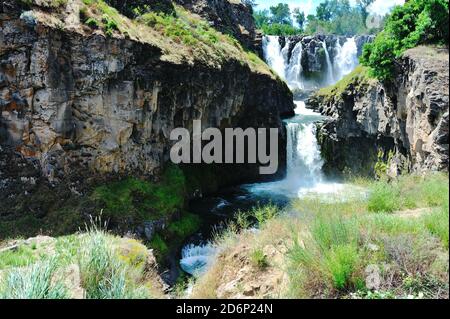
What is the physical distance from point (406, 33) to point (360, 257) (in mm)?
13555

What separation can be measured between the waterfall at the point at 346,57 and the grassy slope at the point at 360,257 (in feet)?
129

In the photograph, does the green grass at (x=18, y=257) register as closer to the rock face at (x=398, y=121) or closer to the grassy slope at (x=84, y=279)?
the grassy slope at (x=84, y=279)

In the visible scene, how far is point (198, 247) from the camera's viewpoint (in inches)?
706

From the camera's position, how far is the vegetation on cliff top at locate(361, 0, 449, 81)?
1402 cm

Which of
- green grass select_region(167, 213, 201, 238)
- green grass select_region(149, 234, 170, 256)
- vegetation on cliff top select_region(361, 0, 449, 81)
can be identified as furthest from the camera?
green grass select_region(167, 213, 201, 238)

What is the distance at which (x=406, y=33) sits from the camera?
16234mm

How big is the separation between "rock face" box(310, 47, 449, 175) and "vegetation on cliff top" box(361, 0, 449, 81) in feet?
1.84

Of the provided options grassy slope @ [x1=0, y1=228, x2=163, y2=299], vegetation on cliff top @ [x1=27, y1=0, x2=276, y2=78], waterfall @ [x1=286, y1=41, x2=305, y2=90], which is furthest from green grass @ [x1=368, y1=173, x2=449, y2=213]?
waterfall @ [x1=286, y1=41, x2=305, y2=90]

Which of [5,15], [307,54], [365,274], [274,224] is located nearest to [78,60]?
[5,15]

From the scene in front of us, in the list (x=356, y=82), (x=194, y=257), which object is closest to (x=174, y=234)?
(x=194, y=257)

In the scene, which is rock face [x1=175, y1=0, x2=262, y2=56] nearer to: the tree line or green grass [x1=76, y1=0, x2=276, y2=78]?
green grass [x1=76, y1=0, x2=276, y2=78]

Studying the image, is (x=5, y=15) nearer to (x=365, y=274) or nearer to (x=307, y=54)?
(x=365, y=274)

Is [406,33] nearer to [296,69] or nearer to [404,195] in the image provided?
[404,195]

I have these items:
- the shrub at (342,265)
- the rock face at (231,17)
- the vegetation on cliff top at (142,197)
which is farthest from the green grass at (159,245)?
the rock face at (231,17)
